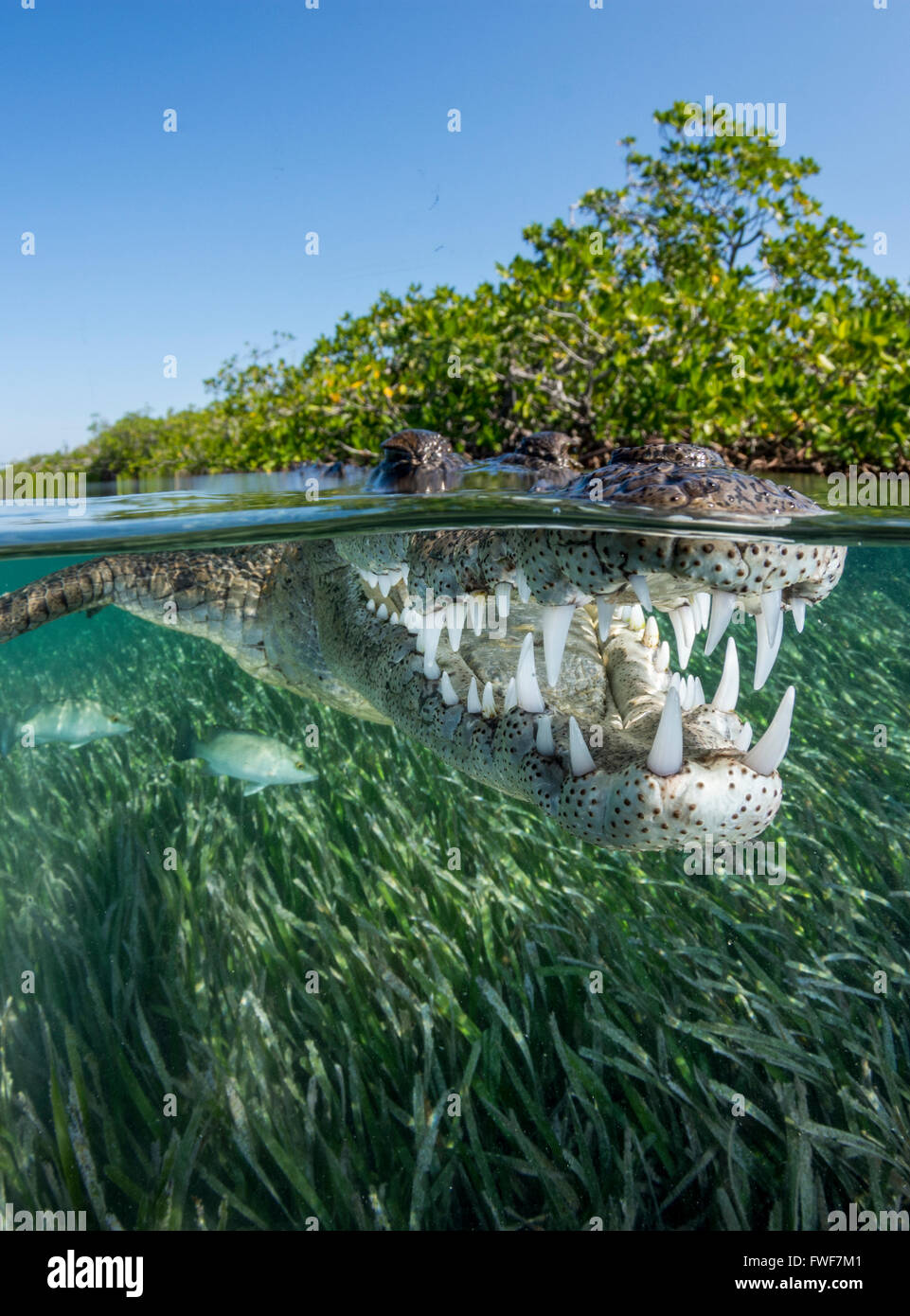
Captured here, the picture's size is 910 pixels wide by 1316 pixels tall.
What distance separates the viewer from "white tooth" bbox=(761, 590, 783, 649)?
90.7 inches

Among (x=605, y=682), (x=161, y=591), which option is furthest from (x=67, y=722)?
(x=605, y=682)

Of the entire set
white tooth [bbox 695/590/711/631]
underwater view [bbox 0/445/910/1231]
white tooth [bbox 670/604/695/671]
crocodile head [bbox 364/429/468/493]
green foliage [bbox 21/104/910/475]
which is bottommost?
underwater view [bbox 0/445/910/1231]

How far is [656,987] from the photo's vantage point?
3.70 meters

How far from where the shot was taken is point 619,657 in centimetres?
335

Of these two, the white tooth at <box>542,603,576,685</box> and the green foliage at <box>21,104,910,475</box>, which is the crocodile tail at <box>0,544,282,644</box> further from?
the green foliage at <box>21,104,910,475</box>

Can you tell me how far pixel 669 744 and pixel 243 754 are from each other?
2.75 meters

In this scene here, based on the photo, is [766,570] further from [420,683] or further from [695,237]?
[695,237]

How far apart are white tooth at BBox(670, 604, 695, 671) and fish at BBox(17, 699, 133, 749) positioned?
3.30m

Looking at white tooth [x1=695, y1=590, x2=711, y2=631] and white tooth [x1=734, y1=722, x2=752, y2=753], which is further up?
white tooth [x1=695, y1=590, x2=711, y2=631]

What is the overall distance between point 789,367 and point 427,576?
611 centimetres

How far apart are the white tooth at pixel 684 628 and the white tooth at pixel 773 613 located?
0.69 m

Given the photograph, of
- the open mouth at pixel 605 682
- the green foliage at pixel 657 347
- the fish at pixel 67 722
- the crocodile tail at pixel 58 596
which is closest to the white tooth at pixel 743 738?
the open mouth at pixel 605 682

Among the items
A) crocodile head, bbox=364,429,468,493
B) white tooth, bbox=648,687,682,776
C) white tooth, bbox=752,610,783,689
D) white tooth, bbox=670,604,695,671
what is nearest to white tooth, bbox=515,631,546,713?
white tooth, bbox=648,687,682,776
